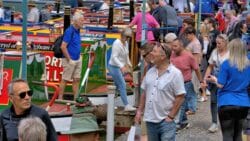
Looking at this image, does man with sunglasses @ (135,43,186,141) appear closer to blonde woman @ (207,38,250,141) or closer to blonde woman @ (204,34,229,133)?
blonde woman @ (207,38,250,141)

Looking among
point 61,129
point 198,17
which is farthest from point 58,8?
point 61,129

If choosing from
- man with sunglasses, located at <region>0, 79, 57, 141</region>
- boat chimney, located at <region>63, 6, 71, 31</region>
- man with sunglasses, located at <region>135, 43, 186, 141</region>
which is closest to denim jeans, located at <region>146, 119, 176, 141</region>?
man with sunglasses, located at <region>135, 43, 186, 141</region>

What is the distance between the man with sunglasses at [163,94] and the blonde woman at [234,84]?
0.84 meters

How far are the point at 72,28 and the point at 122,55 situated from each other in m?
0.91

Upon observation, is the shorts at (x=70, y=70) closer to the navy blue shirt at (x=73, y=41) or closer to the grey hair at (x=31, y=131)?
the navy blue shirt at (x=73, y=41)

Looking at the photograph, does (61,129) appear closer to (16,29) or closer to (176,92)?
(176,92)

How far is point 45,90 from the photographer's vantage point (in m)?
9.64

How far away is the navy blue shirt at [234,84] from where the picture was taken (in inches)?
305

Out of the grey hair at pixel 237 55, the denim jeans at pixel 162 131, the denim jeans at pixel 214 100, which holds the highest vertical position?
the grey hair at pixel 237 55

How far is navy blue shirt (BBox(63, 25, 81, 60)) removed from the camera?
36.9 ft

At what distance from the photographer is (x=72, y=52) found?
37.3 ft

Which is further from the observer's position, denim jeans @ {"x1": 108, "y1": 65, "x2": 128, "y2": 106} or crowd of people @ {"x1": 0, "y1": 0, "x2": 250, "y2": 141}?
denim jeans @ {"x1": 108, "y1": 65, "x2": 128, "y2": 106}

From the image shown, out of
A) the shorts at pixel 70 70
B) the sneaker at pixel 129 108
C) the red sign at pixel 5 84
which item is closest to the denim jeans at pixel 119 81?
the sneaker at pixel 129 108

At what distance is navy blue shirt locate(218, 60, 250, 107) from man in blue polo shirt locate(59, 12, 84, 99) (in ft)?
13.0
